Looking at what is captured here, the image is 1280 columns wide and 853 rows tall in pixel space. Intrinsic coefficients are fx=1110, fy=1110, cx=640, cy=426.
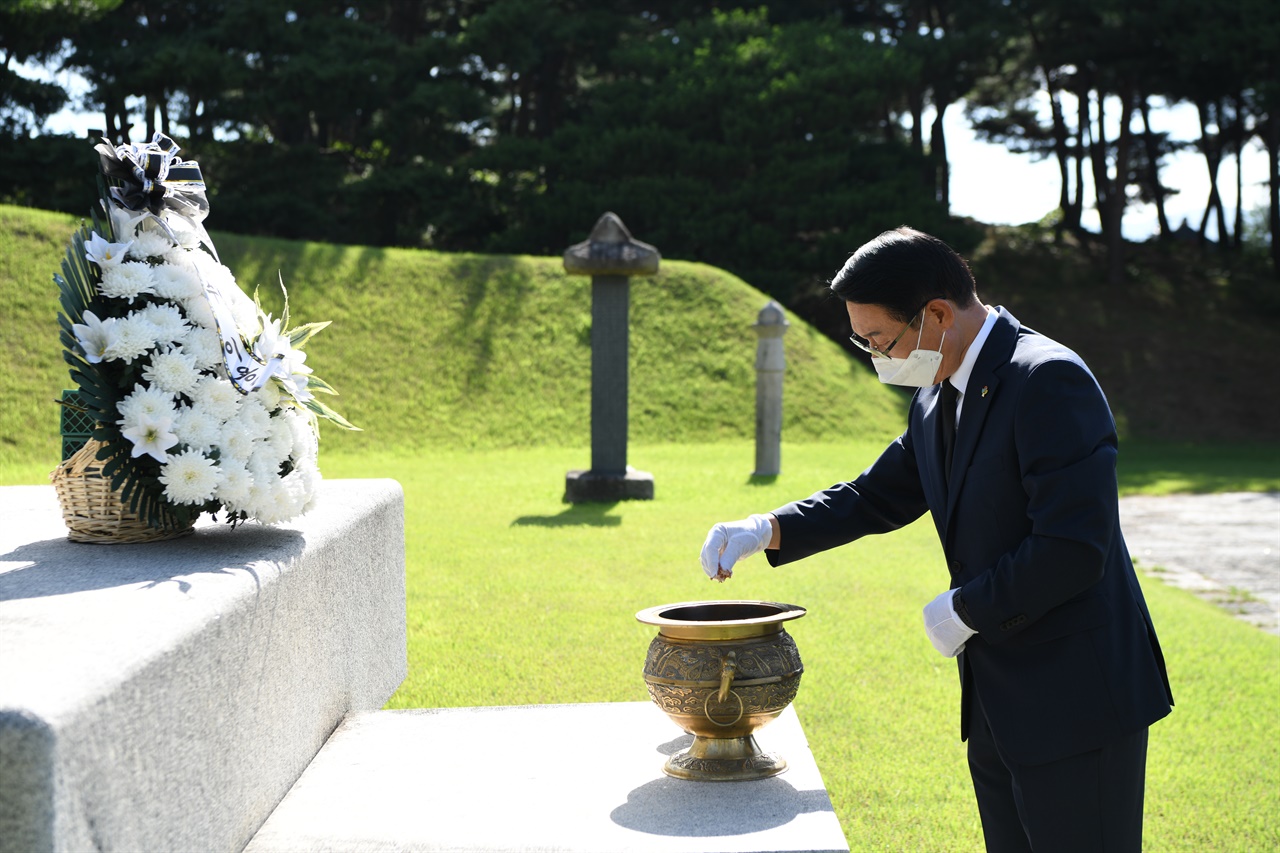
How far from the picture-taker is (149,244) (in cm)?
262

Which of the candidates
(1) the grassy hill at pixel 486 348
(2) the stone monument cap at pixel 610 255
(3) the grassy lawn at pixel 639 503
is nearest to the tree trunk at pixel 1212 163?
(3) the grassy lawn at pixel 639 503

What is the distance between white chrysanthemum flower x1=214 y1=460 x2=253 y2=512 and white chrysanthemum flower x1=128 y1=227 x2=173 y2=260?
539mm

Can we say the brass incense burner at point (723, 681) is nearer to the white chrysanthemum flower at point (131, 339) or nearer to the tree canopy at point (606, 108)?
Result: the white chrysanthemum flower at point (131, 339)

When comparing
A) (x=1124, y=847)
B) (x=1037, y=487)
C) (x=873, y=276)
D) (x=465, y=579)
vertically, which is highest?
(x=873, y=276)

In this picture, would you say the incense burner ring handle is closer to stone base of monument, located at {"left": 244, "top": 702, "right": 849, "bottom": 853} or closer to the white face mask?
stone base of monument, located at {"left": 244, "top": 702, "right": 849, "bottom": 853}

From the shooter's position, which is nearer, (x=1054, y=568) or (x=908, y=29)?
(x=1054, y=568)

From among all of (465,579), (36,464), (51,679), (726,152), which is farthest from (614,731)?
(726,152)

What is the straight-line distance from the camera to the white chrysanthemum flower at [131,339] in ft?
7.90

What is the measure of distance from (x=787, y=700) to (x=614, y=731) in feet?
2.05

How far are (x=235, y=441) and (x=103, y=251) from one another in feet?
1.72

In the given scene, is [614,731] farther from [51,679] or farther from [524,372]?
[524,372]

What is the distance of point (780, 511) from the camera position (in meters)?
2.63

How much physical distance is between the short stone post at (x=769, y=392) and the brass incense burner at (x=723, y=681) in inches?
336

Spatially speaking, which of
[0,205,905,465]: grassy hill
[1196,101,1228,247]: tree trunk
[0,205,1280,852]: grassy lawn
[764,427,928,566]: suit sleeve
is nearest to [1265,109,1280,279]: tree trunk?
[1196,101,1228,247]: tree trunk
